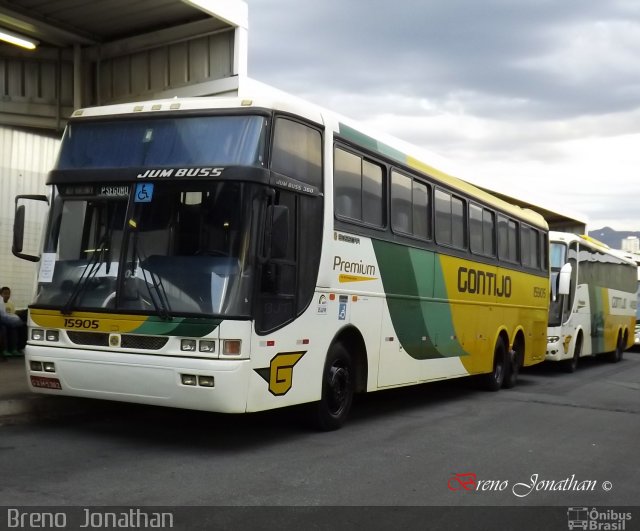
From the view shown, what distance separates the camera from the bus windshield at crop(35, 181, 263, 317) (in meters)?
7.97

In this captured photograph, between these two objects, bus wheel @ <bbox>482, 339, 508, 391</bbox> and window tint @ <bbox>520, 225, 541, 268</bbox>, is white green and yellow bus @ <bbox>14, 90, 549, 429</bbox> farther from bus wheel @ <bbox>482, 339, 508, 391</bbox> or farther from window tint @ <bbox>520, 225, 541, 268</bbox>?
window tint @ <bbox>520, 225, 541, 268</bbox>

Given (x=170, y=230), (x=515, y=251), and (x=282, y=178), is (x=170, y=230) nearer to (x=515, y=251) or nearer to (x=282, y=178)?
(x=282, y=178)

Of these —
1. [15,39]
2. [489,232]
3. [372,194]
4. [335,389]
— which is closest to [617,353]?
[489,232]

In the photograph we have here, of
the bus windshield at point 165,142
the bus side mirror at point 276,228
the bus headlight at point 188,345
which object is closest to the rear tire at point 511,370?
the bus side mirror at point 276,228

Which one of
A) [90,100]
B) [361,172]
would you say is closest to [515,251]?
[361,172]

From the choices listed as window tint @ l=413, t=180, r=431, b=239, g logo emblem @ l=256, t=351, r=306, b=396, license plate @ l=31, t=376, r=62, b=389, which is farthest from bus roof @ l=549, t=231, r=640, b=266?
license plate @ l=31, t=376, r=62, b=389

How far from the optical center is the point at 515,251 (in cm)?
1669

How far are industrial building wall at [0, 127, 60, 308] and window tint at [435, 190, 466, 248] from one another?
7.84 metres

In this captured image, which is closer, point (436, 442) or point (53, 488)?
point (53, 488)

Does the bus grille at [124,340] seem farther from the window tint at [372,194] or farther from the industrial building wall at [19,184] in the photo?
the industrial building wall at [19,184]

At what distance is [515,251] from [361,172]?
7224 millimetres

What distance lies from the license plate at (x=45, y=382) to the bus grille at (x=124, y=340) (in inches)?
17.1

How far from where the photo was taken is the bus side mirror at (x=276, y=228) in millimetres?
8195

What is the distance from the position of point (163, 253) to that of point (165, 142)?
47.3 inches
